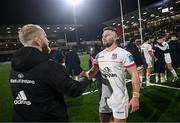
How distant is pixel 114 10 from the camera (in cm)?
6259

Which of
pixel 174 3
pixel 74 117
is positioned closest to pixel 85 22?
pixel 174 3

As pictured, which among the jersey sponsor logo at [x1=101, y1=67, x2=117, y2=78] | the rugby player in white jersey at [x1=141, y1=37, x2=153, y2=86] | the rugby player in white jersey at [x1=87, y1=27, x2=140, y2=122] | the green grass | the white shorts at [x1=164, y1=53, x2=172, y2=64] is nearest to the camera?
the rugby player in white jersey at [x1=87, y1=27, x2=140, y2=122]

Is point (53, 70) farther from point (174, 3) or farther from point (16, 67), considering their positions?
point (174, 3)

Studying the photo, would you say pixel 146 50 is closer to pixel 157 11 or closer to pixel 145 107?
pixel 145 107

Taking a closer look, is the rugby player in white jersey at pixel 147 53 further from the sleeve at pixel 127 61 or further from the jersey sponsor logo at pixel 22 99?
the jersey sponsor logo at pixel 22 99

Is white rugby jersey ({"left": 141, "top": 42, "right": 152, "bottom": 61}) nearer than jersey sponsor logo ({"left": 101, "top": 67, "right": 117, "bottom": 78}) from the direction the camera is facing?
No

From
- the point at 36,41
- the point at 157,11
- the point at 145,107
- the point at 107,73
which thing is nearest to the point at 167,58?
the point at 145,107

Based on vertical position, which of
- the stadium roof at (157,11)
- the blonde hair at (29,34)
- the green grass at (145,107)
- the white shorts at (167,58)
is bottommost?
the green grass at (145,107)

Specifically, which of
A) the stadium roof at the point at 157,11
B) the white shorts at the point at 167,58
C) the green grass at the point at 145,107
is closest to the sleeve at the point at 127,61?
the green grass at the point at 145,107

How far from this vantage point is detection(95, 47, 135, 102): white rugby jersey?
4145mm

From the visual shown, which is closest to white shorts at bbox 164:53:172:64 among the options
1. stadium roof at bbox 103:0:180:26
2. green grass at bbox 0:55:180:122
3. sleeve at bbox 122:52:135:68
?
green grass at bbox 0:55:180:122

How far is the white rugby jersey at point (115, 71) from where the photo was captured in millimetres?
4145

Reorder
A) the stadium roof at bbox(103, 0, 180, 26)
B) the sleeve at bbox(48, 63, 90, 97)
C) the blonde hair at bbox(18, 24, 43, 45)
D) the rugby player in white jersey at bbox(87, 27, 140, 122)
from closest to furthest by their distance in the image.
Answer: the sleeve at bbox(48, 63, 90, 97) < the blonde hair at bbox(18, 24, 43, 45) < the rugby player in white jersey at bbox(87, 27, 140, 122) < the stadium roof at bbox(103, 0, 180, 26)

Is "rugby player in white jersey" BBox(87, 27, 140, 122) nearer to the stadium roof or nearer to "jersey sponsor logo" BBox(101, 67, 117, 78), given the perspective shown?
"jersey sponsor logo" BBox(101, 67, 117, 78)
